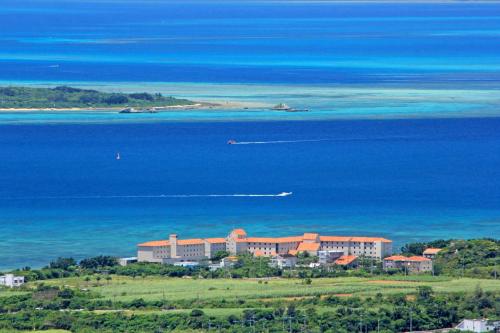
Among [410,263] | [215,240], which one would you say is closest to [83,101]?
[215,240]

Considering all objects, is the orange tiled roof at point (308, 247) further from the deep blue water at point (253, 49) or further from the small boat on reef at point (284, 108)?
the deep blue water at point (253, 49)

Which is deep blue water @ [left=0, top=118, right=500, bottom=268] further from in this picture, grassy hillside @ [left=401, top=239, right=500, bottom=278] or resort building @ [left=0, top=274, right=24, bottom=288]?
resort building @ [left=0, top=274, right=24, bottom=288]

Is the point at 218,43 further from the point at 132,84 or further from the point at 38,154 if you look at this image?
the point at 38,154

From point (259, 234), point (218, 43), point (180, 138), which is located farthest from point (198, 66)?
point (259, 234)

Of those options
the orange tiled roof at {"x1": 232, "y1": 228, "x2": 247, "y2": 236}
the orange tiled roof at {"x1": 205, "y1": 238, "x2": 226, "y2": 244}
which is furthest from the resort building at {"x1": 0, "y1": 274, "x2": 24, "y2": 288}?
the orange tiled roof at {"x1": 232, "y1": 228, "x2": 247, "y2": 236}

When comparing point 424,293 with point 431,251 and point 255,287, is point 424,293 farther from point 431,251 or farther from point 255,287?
point 431,251
